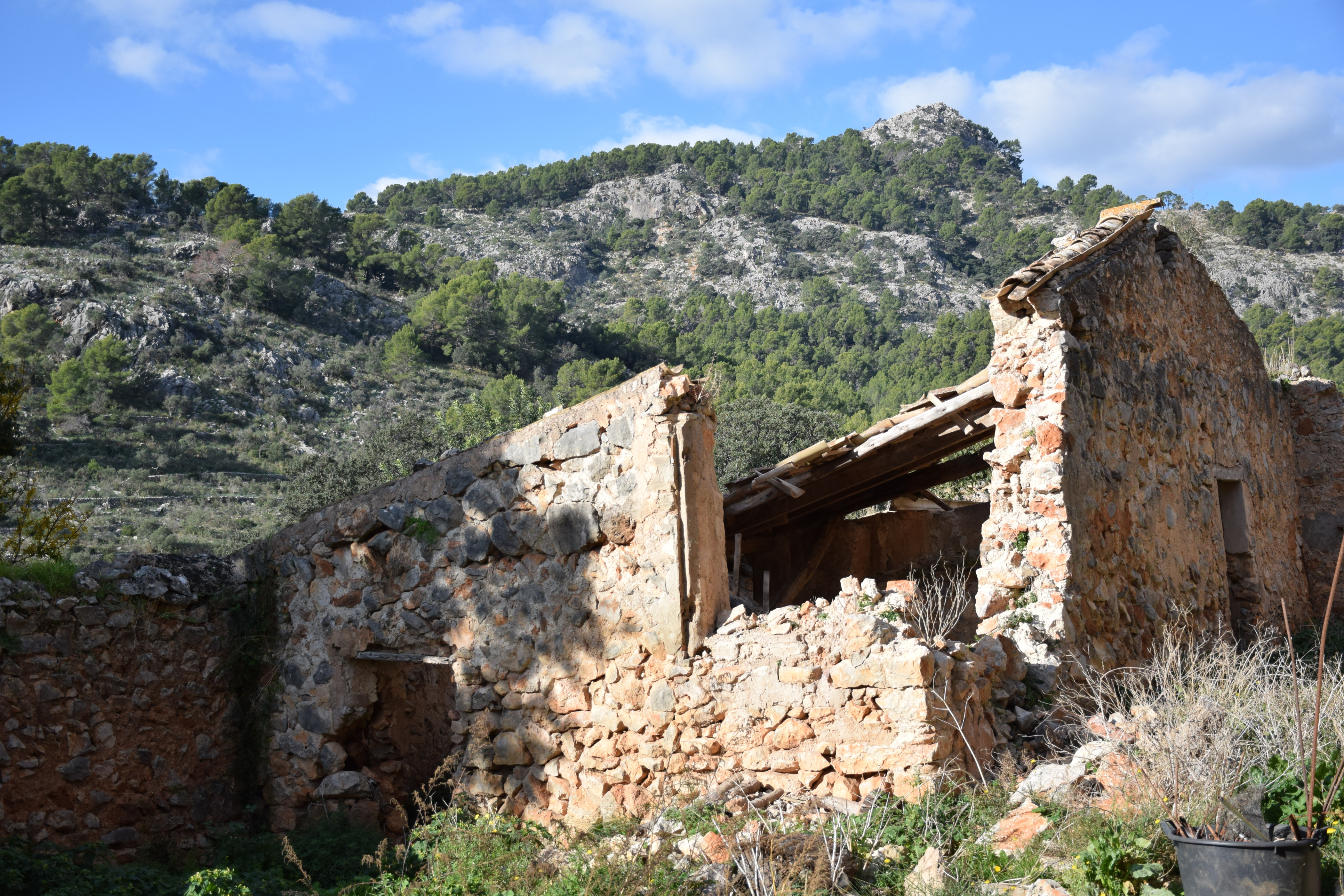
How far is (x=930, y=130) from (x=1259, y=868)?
7324 centimetres

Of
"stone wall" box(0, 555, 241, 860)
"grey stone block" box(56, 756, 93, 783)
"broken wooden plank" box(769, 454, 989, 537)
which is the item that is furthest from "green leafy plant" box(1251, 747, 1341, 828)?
"grey stone block" box(56, 756, 93, 783)

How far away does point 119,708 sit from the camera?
666cm

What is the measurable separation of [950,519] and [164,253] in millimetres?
36758

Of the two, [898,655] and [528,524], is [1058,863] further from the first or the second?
[528,524]

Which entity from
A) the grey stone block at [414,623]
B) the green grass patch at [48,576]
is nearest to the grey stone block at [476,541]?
the grey stone block at [414,623]

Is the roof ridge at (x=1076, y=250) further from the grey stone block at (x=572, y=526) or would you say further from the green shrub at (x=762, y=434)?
the green shrub at (x=762, y=434)

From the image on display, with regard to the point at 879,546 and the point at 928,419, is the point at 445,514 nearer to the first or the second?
the point at 928,419

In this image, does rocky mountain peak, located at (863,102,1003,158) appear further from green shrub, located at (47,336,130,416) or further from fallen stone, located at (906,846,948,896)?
fallen stone, located at (906,846,948,896)

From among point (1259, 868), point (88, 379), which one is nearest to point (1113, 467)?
point (1259, 868)

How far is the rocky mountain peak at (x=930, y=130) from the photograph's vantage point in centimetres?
6906

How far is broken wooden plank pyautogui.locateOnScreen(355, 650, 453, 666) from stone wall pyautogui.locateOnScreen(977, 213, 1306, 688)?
374cm

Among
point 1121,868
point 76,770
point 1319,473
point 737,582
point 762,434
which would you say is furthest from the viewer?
point 762,434

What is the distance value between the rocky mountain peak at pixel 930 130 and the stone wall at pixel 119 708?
67434mm

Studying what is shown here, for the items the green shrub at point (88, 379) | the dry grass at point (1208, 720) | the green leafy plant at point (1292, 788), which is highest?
the green shrub at point (88, 379)
